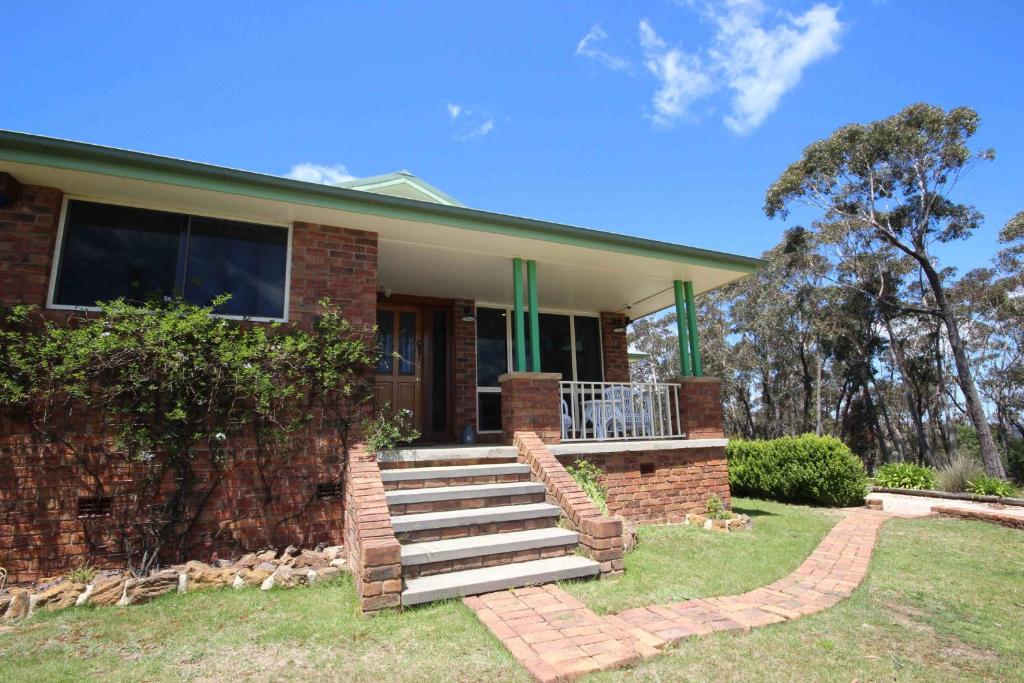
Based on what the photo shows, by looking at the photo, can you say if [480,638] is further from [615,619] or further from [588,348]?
[588,348]

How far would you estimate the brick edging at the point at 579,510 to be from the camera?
4.29 metres

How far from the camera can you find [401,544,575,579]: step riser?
3.95 meters

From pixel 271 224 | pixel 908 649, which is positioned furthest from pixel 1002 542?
pixel 271 224

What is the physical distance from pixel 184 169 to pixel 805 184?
775 inches

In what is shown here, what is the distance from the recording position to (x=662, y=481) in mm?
6793

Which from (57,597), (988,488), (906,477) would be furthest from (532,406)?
(906,477)

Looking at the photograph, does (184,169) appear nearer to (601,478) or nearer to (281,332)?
(281,332)

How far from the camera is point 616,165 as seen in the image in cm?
1099

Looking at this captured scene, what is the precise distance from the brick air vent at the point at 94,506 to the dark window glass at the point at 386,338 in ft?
12.3

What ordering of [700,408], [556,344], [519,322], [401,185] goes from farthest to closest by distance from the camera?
[556,344] → [401,185] → [700,408] → [519,322]

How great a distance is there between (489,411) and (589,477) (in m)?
2.94

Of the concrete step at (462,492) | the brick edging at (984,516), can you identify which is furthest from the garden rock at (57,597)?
the brick edging at (984,516)

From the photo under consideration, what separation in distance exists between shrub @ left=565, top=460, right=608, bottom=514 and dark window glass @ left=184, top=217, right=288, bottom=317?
3764 mm

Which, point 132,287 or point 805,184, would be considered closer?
point 132,287
